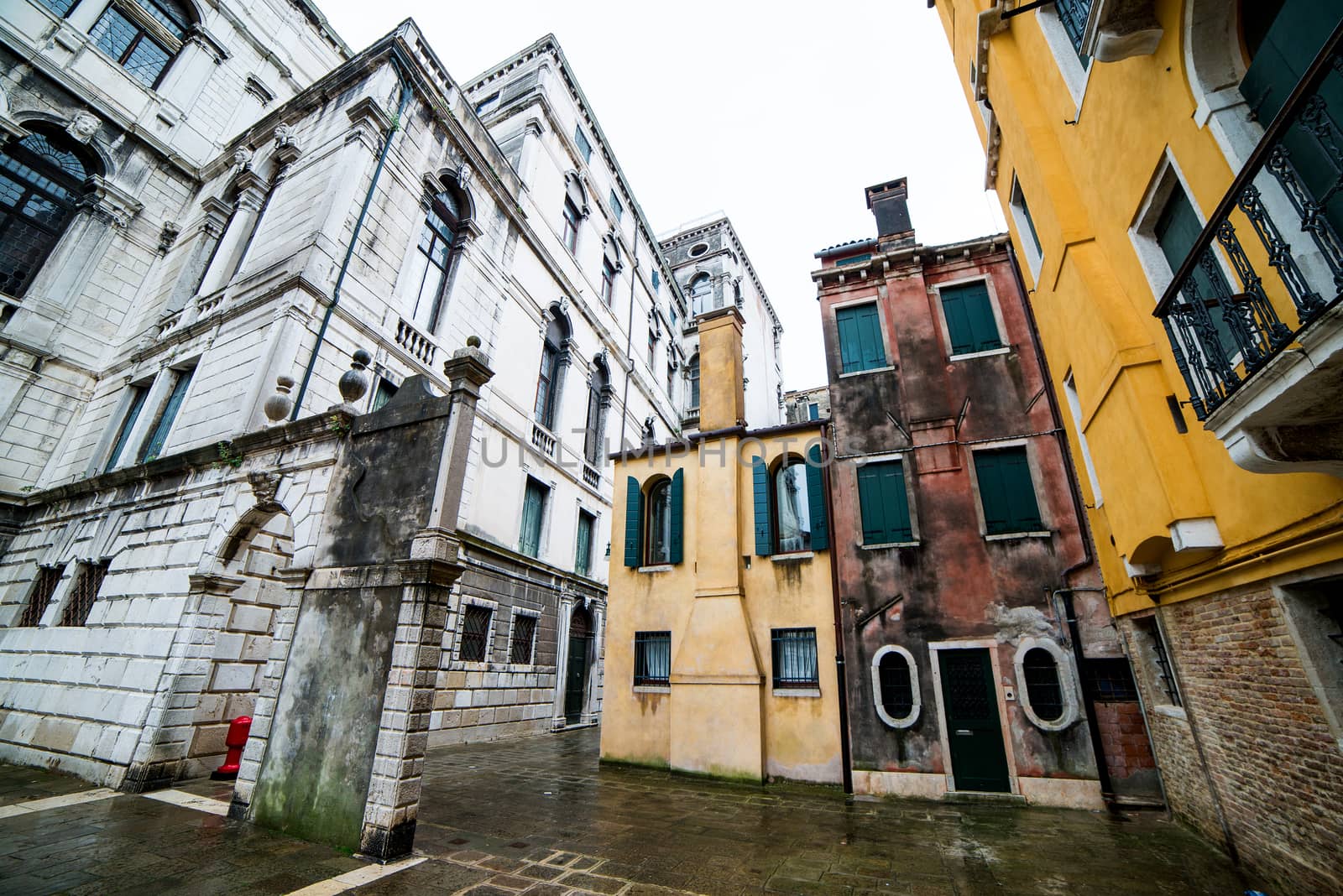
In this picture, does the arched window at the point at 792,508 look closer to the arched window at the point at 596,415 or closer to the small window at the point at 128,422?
the arched window at the point at 596,415

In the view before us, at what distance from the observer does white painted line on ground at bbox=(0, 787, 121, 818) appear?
6152mm

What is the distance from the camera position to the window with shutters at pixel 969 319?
1045cm

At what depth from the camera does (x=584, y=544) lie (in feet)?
59.9

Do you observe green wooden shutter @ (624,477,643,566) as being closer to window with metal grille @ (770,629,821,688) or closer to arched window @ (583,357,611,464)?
window with metal grille @ (770,629,821,688)

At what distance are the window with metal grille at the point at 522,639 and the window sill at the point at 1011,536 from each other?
11.1 meters

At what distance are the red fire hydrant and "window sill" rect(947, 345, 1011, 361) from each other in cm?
1342

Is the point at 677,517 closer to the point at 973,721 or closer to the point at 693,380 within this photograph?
the point at 973,721

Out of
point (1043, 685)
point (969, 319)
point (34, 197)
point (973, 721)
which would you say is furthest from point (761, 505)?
point (34, 197)

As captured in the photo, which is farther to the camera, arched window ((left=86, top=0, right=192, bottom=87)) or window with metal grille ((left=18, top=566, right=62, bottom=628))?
arched window ((left=86, top=0, right=192, bottom=87))

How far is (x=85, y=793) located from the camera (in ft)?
22.7

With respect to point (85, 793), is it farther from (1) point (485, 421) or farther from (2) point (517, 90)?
(2) point (517, 90)

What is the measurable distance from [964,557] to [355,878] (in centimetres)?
925

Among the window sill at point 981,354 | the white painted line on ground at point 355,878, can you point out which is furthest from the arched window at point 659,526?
the white painted line on ground at point 355,878

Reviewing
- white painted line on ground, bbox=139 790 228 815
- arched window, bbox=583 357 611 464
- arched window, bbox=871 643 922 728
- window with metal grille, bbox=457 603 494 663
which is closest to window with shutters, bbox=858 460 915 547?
arched window, bbox=871 643 922 728
